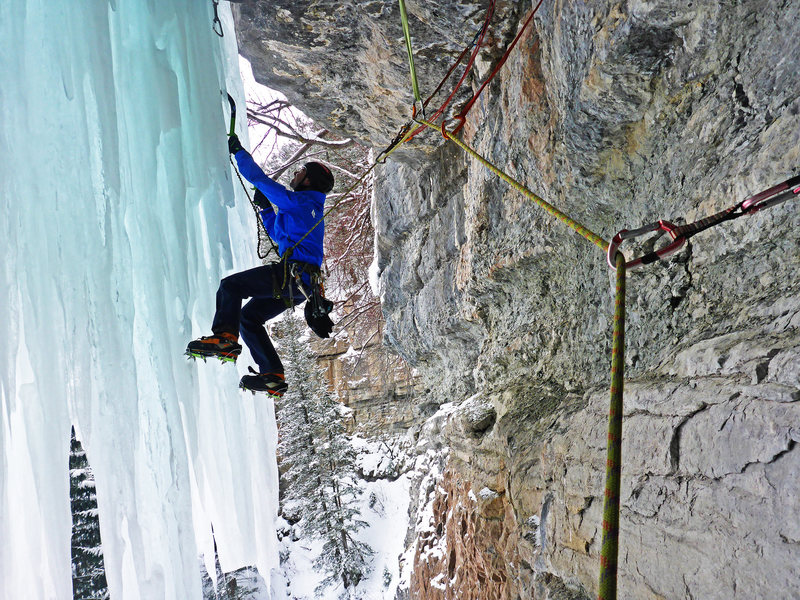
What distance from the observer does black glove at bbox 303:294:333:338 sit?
11.5 feet

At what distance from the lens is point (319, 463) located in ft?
40.1

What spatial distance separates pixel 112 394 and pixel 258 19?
240cm

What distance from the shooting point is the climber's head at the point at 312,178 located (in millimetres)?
3574

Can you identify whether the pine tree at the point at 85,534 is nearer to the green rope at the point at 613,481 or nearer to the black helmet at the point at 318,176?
the black helmet at the point at 318,176

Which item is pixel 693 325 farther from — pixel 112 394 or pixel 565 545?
pixel 112 394

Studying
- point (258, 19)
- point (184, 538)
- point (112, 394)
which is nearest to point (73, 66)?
point (258, 19)

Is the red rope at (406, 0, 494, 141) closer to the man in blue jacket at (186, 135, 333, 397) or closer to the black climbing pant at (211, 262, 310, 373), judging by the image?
the man in blue jacket at (186, 135, 333, 397)

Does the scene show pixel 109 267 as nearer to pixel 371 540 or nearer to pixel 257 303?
pixel 257 303

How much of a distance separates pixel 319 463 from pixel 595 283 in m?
10.3

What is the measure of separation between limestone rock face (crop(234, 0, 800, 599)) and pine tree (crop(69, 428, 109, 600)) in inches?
233

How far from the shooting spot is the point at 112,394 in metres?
2.95

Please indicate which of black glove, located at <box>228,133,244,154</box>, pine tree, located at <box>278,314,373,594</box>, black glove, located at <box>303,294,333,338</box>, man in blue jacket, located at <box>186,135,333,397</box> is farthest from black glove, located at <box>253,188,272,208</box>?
pine tree, located at <box>278,314,373,594</box>

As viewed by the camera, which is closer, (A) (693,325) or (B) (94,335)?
(A) (693,325)

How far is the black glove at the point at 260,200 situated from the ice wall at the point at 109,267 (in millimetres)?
163
